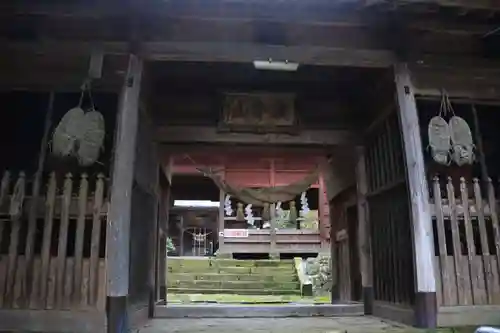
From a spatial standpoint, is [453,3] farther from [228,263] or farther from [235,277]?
[228,263]

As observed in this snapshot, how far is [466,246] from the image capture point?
390 centimetres

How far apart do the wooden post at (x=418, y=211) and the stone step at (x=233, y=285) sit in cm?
827

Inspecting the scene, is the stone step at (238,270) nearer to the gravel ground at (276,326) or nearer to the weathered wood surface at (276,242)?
the weathered wood surface at (276,242)

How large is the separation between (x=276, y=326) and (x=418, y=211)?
4.88 ft

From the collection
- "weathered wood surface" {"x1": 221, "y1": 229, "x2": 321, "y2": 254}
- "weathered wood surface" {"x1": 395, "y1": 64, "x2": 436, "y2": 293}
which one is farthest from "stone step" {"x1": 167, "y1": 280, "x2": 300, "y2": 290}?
"weathered wood surface" {"x1": 395, "y1": 64, "x2": 436, "y2": 293}

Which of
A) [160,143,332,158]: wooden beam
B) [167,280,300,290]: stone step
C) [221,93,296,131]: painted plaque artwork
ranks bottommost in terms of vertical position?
[167,280,300,290]: stone step

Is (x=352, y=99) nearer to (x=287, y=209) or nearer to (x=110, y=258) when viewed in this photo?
(x=110, y=258)

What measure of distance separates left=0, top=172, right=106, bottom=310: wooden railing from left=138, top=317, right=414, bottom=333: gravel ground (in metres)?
0.63

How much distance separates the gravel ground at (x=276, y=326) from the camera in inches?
137

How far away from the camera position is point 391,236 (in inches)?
171

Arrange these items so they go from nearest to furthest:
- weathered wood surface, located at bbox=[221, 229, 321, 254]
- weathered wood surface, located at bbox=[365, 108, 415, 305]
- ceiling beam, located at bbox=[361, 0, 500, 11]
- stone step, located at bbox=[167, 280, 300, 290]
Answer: ceiling beam, located at bbox=[361, 0, 500, 11] < weathered wood surface, located at bbox=[365, 108, 415, 305] < stone step, located at bbox=[167, 280, 300, 290] < weathered wood surface, located at bbox=[221, 229, 321, 254]

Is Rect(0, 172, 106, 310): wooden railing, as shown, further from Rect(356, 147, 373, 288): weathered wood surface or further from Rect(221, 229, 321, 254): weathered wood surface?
Rect(221, 229, 321, 254): weathered wood surface

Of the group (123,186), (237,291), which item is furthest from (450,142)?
(237,291)

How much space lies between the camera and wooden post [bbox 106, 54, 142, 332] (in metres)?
3.33
